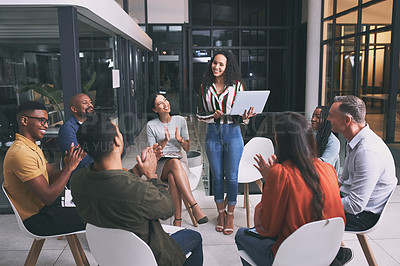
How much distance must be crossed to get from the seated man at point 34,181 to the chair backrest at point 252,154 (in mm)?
1702

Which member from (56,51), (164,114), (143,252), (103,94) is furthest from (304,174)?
(103,94)

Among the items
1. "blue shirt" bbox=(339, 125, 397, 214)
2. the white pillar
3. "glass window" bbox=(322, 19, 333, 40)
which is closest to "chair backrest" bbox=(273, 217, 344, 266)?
"blue shirt" bbox=(339, 125, 397, 214)

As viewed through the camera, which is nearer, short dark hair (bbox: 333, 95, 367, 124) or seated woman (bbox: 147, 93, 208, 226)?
short dark hair (bbox: 333, 95, 367, 124)

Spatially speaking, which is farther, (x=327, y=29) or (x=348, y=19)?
(x=327, y=29)

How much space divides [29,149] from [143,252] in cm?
108

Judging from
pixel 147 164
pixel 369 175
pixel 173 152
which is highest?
pixel 147 164

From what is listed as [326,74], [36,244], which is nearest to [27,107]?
[36,244]

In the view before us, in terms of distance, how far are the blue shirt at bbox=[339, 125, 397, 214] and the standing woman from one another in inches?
45.2

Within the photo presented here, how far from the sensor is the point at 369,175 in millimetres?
2010

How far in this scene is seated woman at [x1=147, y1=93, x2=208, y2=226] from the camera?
3088mm

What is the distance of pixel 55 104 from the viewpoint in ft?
12.0

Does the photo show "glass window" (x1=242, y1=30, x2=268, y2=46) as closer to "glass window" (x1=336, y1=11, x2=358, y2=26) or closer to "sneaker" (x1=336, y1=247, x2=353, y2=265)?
"glass window" (x1=336, y1=11, x2=358, y2=26)

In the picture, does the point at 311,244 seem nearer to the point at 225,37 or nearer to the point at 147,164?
the point at 147,164

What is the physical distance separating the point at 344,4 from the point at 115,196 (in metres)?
7.53
